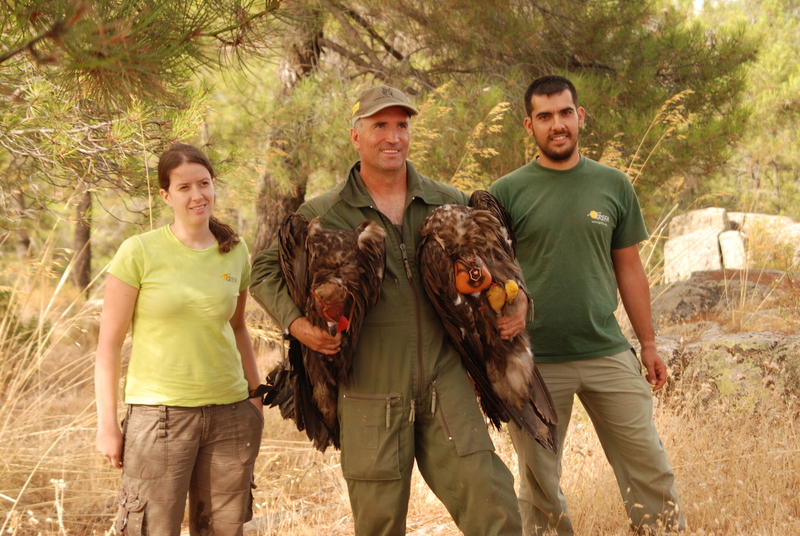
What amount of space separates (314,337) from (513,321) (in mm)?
785

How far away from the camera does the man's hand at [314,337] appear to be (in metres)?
2.49

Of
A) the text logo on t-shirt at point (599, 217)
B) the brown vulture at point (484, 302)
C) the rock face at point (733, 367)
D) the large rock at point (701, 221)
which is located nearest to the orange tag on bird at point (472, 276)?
the brown vulture at point (484, 302)

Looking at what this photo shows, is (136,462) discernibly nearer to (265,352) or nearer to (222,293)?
(222,293)

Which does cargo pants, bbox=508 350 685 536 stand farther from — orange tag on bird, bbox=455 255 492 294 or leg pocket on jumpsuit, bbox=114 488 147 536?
leg pocket on jumpsuit, bbox=114 488 147 536

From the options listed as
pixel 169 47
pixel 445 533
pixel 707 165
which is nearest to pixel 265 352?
pixel 445 533

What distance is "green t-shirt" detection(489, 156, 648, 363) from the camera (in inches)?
129

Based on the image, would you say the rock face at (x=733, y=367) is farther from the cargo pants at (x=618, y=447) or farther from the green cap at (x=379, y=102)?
the green cap at (x=379, y=102)

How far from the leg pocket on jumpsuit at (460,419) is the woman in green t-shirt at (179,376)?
31.9 inches

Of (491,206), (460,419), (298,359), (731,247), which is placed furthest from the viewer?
(731,247)

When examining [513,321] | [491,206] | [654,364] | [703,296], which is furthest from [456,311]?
[703,296]

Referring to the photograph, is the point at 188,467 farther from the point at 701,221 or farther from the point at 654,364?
the point at 701,221

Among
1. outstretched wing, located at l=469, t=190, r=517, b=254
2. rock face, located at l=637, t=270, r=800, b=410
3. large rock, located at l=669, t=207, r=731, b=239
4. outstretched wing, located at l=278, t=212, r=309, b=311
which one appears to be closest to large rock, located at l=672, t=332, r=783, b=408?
rock face, located at l=637, t=270, r=800, b=410

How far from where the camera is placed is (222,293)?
2.78 m

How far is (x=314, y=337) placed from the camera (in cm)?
251
